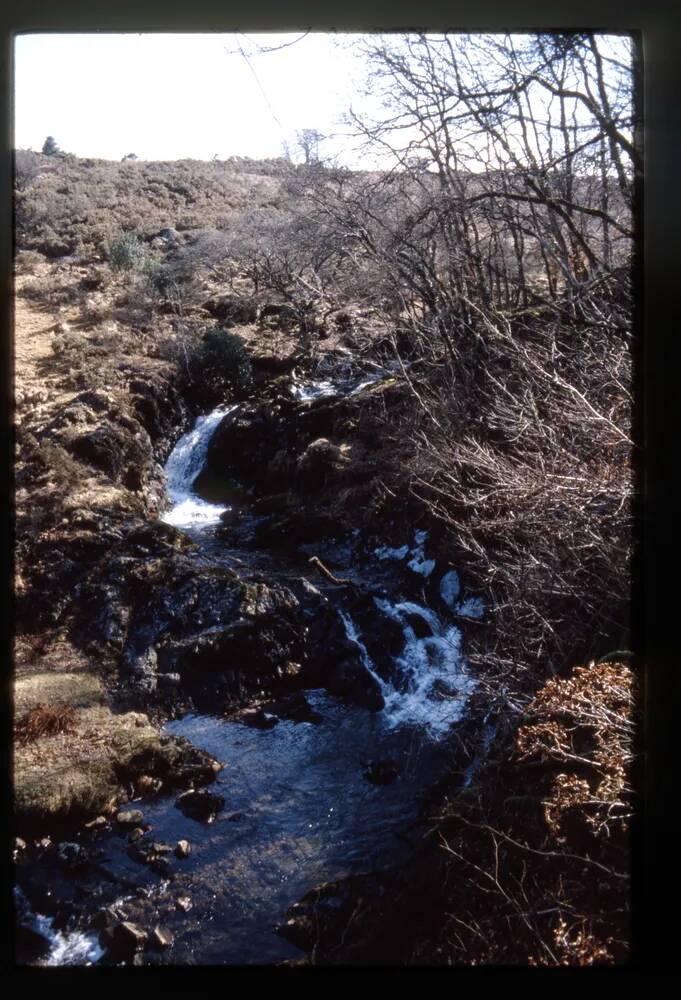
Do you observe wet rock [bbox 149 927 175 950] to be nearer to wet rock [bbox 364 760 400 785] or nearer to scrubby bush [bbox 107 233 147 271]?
wet rock [bbox 364 760 400 785]

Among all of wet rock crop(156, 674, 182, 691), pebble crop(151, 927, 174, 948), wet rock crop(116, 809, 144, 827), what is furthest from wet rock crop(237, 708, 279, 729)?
pebble crop(151, 927, 174, 948)

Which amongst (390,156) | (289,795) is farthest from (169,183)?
(289,795)

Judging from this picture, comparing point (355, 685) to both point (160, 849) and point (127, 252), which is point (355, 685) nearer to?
point (160, 849)

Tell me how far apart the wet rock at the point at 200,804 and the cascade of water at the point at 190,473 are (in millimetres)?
2073

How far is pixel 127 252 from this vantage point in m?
4.05

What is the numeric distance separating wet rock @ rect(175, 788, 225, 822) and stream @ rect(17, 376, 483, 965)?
4 cm

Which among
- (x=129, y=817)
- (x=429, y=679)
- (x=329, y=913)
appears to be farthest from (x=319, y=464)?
(x=329, y=913)

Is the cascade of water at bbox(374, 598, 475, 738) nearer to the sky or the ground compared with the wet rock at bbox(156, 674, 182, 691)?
nearer to the ground

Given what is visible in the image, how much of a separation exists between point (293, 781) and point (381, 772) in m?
0.55

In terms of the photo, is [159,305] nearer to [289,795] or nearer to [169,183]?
[169,183]

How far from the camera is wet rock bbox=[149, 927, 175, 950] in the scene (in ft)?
8.43

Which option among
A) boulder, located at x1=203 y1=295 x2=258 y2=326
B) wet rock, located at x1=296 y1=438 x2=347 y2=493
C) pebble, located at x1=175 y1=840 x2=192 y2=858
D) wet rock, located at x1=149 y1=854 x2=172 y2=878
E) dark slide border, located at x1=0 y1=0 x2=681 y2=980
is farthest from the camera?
wet rock, located at x1=296 y1=438 x2=347 y2=493

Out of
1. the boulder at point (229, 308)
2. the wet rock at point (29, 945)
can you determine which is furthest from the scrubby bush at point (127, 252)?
the wet rock at point (29, 945)

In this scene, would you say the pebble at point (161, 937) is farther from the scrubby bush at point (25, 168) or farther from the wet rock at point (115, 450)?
the scrubby bush at point (25, 168)
